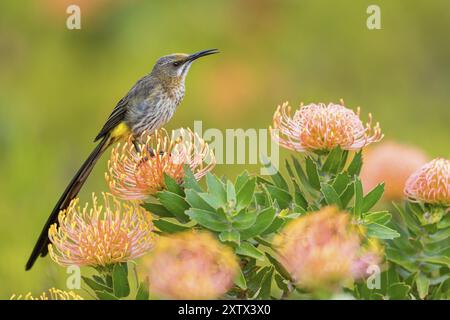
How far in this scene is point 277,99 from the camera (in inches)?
241

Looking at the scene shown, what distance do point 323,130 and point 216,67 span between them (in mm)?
3486

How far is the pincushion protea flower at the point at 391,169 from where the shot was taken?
10.9 ft

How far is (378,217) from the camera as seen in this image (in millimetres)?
2414

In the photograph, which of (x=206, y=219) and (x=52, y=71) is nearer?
(x=206, y=219)

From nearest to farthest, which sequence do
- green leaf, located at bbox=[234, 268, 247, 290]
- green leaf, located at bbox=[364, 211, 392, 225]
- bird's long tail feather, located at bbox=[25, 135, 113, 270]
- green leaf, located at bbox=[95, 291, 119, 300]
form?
green leaf, located at bbox=[234, 268, 247, 290] < green leaf, located at bbox=[95, 291, 119, 300] < green leaf, located at bbox=[364, 211, 392, 225] < bird's long tail feather, located at bbox=[25, 135, 113, 270]

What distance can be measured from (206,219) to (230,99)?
11.9ft

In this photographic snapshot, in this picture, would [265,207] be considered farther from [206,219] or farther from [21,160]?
[21,160]

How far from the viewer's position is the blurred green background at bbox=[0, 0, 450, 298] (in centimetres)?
558

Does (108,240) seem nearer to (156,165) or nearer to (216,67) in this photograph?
(156,165)

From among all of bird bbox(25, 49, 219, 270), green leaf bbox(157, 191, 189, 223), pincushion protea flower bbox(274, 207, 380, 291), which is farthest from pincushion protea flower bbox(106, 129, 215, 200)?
bird bbox(25, 49, 219, 270)

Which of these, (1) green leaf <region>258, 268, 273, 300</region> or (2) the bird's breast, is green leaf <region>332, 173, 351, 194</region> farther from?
(2) the bird's breast

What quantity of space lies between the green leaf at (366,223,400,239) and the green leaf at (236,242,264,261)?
33 centimetres
